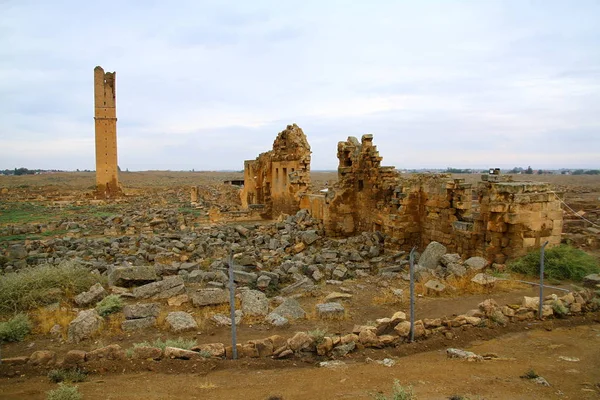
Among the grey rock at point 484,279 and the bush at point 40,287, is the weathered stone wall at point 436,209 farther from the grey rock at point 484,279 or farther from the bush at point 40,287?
the bush at point 40,287

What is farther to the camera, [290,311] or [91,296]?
[91,296]

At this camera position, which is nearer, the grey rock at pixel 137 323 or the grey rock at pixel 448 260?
the grey rock at pixel 137 323

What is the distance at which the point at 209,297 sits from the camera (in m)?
8.34

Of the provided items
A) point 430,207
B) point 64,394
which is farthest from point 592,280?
point 64,394

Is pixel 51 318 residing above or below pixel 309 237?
below

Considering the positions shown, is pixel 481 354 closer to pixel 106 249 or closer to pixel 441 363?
pixel 441 363

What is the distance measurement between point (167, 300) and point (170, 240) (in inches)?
322

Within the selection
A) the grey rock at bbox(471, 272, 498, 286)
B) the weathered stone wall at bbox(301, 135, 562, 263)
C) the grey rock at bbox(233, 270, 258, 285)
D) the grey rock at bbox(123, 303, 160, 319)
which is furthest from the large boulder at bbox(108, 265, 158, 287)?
the weathered stone wall at bbox(301, 135, 562, 263)

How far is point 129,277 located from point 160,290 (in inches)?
45.9

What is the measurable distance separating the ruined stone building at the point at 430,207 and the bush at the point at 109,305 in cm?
837

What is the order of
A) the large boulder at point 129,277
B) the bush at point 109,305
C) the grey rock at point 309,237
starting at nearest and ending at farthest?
the bush at point 109,305
the large boulder at point 129,277
the grey rock at point 309,237

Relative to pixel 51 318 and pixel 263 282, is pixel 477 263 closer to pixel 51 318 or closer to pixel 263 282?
pixel 263 282

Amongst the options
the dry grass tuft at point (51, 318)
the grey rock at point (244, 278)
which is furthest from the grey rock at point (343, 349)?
the grey rock at point (244, 278)

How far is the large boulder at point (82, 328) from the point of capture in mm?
6492
